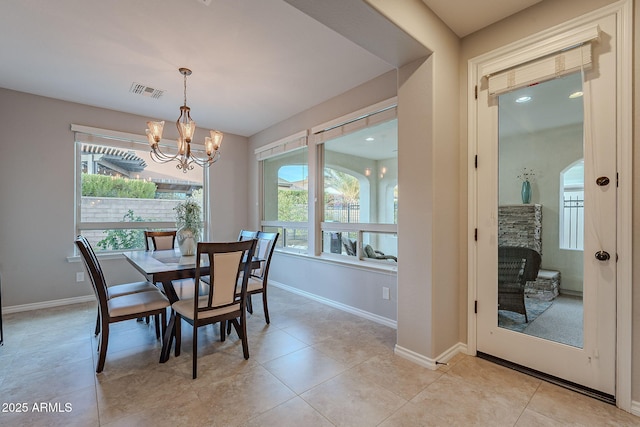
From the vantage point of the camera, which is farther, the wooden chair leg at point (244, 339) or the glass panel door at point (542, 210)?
the wooden chair leg at point (244, 339)

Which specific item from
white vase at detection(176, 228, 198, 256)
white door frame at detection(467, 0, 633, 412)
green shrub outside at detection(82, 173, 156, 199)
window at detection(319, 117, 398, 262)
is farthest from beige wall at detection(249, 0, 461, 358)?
green shrub outside at detection(82, 173, 156, 199)

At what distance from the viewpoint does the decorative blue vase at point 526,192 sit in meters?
2.21

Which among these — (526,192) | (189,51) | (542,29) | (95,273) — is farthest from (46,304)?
(542,29)

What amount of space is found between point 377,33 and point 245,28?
109cm

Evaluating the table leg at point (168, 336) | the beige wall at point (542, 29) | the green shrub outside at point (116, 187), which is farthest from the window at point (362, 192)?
the green shrub outside at point (116, 187)

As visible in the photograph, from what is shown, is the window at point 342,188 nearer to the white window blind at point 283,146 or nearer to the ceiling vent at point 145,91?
the white window blind at point 283,146

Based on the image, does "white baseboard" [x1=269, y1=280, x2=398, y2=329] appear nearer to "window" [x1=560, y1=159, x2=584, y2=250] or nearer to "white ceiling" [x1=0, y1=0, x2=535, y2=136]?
"window" [x1=560, y1=159, x2=584, y2=250]

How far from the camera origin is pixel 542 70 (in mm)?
2037

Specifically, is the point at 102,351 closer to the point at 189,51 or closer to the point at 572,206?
the point at 189,51

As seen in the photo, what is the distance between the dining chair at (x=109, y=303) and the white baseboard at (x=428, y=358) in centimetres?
203

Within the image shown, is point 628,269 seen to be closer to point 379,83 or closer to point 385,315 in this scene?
point 385,315

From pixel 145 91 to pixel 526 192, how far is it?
4134mm

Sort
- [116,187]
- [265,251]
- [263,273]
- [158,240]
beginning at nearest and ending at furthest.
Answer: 1. [263,273]
2. [265,251]
3. [158,240]
4. [116,187]

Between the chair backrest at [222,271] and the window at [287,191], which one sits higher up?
the window at [287,191]
